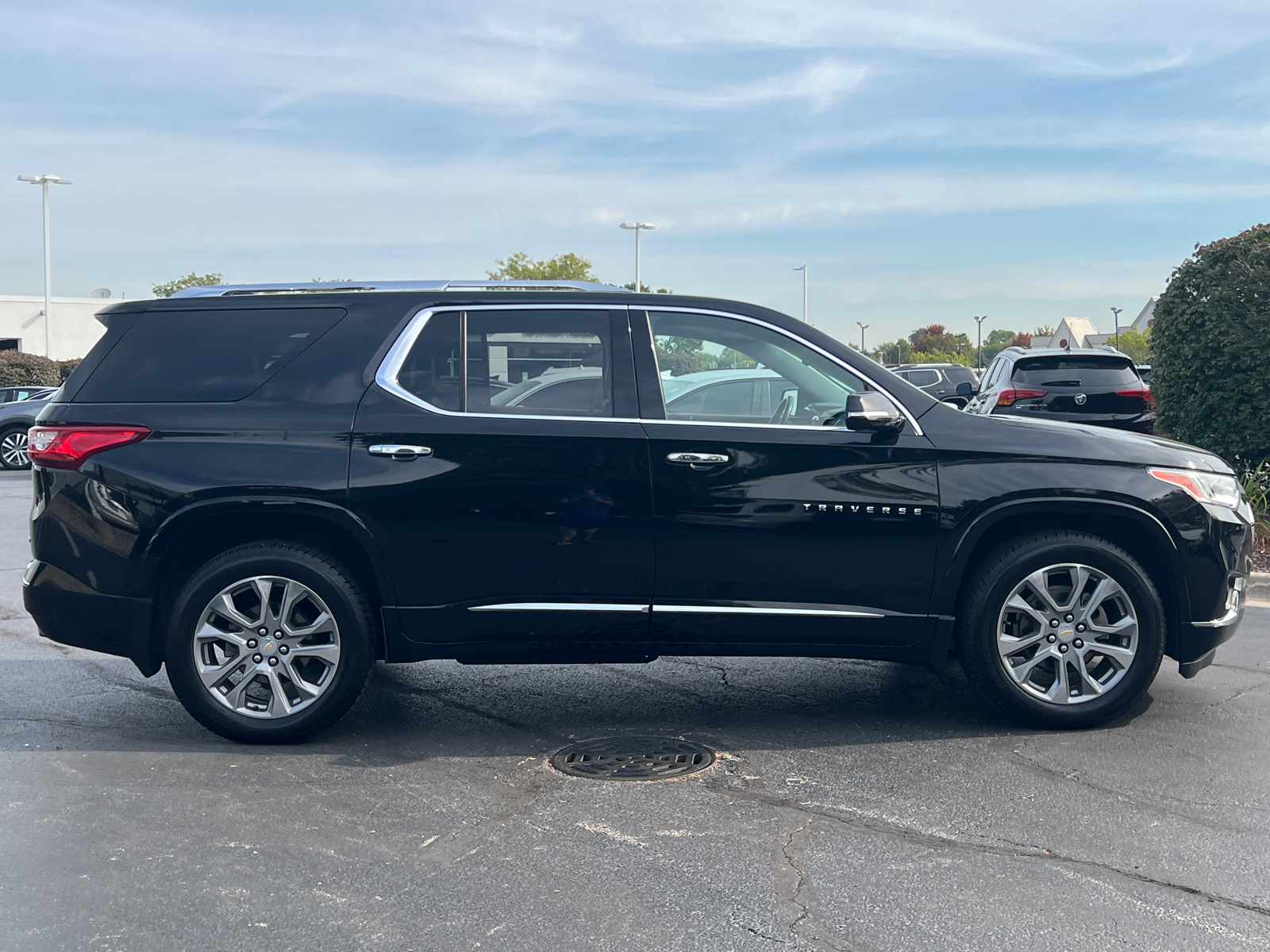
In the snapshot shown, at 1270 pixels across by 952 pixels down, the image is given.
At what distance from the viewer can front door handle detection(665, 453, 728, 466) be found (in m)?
4.83

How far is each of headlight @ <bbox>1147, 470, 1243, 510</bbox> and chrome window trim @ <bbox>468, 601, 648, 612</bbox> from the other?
2228 mm

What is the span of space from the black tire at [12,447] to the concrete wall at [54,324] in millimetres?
42571

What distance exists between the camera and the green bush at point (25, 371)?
Answer: 137ft

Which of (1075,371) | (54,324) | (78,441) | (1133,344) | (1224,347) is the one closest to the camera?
(78,441)

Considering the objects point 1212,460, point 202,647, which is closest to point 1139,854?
point 1212,460

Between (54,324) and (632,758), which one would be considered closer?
(632,758)

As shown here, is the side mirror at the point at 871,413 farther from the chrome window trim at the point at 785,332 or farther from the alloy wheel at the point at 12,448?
the alloy wheel at the point at 12,448

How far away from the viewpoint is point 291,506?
191 inches

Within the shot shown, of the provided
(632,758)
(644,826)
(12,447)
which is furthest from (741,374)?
(12,447)

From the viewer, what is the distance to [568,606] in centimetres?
485

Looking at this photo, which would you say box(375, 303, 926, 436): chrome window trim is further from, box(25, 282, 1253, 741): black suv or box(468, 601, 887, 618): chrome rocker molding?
box(468, 601, 887, 618): chrome rocker molding

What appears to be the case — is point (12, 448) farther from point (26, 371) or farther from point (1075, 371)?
point (26, 371)

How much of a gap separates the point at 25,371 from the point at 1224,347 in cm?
4124

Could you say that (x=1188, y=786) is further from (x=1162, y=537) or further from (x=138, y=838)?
(x=138, y=838)
